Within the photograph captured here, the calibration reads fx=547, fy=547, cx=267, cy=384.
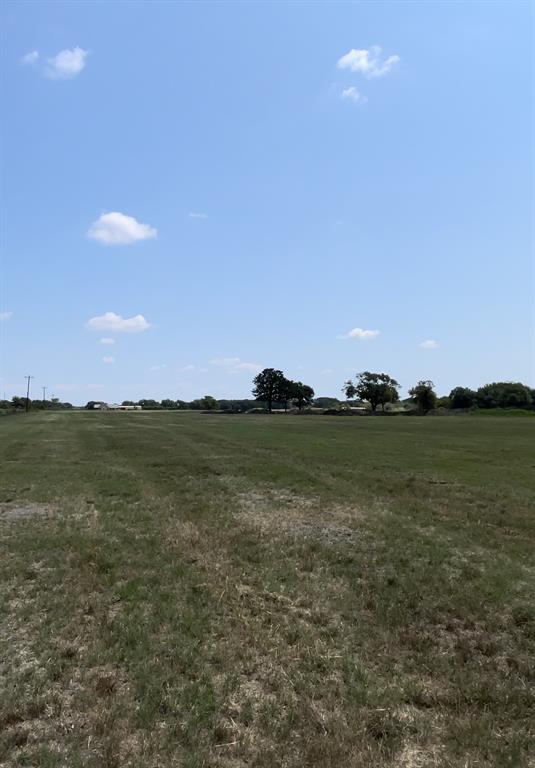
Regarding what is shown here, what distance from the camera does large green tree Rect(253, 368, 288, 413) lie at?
146250 millimetres

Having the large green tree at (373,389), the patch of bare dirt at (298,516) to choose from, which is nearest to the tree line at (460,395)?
the large green tree at (373,389)

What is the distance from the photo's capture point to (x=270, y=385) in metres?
146

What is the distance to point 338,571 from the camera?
763 centimetres

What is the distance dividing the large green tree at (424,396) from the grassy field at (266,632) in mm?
114153

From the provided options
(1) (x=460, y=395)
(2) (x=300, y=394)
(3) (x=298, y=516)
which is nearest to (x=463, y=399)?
(1) (x=460, y=395)

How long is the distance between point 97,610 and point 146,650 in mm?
1263

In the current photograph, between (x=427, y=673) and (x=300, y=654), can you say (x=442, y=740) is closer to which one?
(x=427, y=673)

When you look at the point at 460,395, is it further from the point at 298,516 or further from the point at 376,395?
the point at 298,516

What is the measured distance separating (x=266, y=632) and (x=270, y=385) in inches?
5528

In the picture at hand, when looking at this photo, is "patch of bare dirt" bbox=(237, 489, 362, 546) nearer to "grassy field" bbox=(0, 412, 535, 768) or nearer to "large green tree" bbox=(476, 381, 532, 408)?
"grassy field" bbox=(0, 412, 535, 768)

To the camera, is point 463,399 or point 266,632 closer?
point 266,632

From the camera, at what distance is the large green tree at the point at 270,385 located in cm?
14625

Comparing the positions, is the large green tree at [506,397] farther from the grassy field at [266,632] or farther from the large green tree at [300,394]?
the grassy field at [266,632]

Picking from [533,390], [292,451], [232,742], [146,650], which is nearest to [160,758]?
[232,742]
